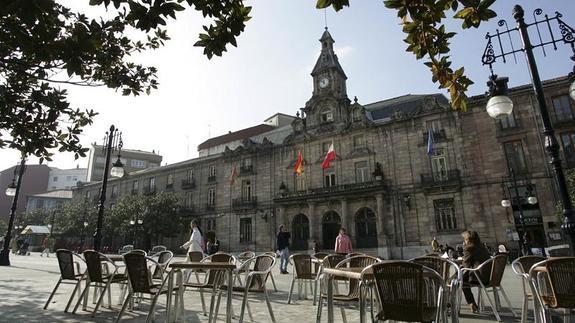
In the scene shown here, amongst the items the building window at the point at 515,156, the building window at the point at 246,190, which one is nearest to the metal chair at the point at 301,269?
the building window at the point at 515,156

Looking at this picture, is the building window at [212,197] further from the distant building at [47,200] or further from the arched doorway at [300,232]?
the distant building at [47,200]

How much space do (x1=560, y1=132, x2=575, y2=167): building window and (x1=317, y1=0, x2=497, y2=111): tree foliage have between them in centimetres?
2303

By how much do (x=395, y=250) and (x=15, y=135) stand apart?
23.0m

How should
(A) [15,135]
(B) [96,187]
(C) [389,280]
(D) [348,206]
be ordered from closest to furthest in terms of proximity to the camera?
(C) [389,280], (A) [15,135], (D) [348,206], (B) [96,187]

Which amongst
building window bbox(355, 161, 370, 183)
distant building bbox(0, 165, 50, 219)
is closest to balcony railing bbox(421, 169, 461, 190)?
building window bbox(355, 161, 370, 183)

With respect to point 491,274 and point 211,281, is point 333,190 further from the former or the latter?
point 211,281

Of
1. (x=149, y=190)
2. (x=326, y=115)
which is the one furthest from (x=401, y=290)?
(x=149, y=190)

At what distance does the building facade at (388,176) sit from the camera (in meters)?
21.5

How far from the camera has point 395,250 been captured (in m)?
23.7

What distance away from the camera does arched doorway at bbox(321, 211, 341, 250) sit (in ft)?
88.1

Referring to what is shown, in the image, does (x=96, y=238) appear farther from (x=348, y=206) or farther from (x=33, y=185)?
(x=33, y=185)

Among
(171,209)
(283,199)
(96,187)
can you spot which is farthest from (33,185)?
(283,199)

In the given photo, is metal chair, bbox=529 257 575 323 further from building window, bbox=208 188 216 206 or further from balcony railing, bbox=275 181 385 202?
building window, bbox=208 188 216 206

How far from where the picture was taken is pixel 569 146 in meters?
20.6
